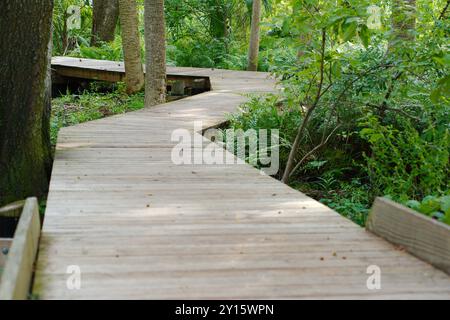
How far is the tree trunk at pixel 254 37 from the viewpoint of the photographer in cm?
1526

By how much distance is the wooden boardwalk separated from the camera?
293 centimetres

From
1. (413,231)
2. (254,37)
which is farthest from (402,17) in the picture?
(254,37)

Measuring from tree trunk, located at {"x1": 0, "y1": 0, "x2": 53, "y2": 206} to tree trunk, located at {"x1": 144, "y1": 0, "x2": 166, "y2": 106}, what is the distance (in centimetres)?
476

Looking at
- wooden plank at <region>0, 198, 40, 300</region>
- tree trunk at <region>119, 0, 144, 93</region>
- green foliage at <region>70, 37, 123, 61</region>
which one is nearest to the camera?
wooden plank at <region>0, 198, 40, 300</region>

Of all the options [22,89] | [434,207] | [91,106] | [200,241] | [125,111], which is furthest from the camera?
[91,106]

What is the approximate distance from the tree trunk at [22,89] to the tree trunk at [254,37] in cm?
1017

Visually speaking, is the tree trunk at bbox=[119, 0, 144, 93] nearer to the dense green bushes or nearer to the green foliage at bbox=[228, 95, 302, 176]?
the dense green bushes

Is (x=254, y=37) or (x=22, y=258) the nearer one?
(x=22, y=258)

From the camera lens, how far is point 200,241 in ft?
11.7

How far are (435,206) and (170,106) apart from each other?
654cm

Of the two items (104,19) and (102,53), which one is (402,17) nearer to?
(102,53)

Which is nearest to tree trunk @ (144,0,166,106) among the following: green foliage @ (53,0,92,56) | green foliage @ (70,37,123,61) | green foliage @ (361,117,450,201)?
green foliage @ (361,117,450,201)

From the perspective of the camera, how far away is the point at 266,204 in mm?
4473

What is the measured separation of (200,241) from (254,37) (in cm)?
1256
